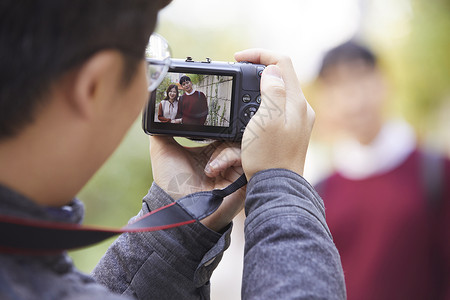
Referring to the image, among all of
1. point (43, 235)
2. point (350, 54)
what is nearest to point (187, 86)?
point (43, 235)

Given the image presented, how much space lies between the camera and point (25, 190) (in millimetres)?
656

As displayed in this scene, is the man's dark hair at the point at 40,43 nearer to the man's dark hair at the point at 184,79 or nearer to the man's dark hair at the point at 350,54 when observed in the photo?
the man's dark hair at the point at 184,79

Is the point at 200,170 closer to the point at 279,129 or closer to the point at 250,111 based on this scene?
the point at 250,111

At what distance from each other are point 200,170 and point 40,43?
0.63 meters

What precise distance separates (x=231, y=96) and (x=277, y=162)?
279mm

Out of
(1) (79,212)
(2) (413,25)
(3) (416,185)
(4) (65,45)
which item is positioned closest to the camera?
(4) (65,45)

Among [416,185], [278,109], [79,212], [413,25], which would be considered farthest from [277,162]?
[413,25]

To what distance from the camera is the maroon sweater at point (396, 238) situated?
72.1 inches

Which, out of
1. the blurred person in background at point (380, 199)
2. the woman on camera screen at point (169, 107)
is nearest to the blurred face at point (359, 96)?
the blurred person in background at point (380, 199)

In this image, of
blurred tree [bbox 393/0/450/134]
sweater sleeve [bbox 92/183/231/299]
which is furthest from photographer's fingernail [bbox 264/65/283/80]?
blurred tree [bbox 393/0/450/134]

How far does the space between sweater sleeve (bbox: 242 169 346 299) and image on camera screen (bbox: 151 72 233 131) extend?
289 mm

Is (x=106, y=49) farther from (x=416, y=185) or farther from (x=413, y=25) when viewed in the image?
(x=413, y=25)

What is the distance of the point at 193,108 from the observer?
1140mm

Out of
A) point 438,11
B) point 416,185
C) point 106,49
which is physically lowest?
point 416,185
